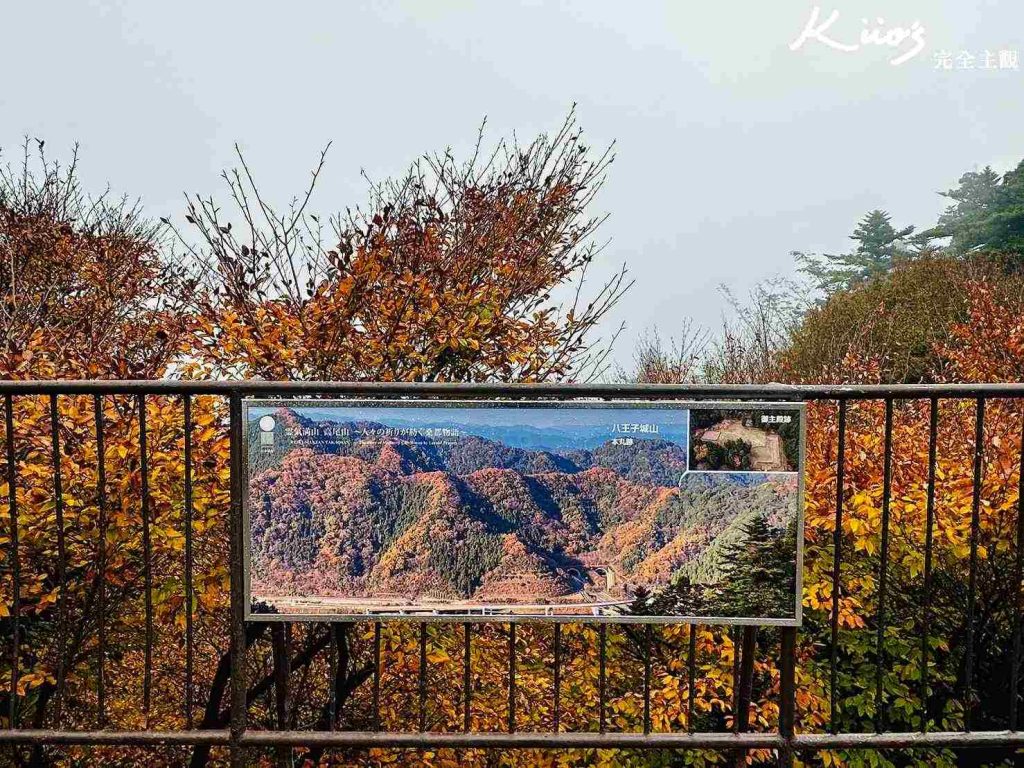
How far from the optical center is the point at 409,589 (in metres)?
2.71

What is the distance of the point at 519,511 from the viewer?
2707 millimetres

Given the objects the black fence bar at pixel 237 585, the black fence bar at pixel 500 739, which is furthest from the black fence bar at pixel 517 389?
the black fence bar at pixel 500 739

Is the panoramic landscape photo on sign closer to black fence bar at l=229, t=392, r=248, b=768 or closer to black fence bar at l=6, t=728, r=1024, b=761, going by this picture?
black fence bar at l=229, t=392, r=248, b=768

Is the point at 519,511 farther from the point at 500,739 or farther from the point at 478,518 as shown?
the point at 500,739

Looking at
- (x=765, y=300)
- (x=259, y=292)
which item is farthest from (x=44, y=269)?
(x=765, y=300)

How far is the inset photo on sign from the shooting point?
262 cm

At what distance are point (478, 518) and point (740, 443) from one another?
3.11 feet

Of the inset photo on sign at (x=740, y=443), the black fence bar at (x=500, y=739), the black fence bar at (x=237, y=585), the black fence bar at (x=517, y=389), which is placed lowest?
the black fence bar at (x=500, y=739)

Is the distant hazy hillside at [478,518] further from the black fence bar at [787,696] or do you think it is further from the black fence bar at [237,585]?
the black fence bar at [787,696]

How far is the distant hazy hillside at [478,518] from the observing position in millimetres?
2674

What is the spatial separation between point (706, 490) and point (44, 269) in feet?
33.2

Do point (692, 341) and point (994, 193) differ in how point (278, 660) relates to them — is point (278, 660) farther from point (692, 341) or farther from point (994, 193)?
point (994, 193)

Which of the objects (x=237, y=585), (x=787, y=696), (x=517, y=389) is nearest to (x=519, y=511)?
(x=517, y=389)

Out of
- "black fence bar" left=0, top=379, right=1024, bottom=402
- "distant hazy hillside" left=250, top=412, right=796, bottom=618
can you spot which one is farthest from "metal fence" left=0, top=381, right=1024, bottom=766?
"distant hazy hillside" left=250, top=412, right=796, bottom=618
